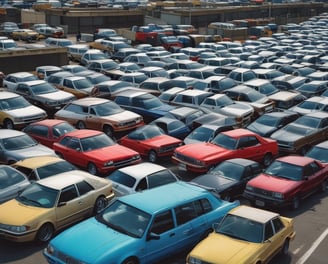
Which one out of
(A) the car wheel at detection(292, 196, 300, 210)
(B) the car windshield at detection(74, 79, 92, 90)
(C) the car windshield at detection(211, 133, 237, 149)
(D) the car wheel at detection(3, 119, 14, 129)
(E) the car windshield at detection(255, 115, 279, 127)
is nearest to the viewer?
(A) the car wheel at detection(292, 196, 300, 210)

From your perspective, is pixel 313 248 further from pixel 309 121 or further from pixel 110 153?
pixel 309 121

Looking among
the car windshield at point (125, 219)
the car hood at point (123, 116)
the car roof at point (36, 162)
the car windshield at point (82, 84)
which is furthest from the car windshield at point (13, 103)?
the car windshield at point (125, 219)

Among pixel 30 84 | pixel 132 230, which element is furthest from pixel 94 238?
pixel 30 84

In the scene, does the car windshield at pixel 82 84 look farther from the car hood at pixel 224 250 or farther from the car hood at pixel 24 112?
the car hood at pixel 224 250

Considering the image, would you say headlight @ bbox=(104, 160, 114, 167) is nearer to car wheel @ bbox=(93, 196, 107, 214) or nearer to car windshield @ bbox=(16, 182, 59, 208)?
car wheel @ bbox=(93, 196, 107, 214)

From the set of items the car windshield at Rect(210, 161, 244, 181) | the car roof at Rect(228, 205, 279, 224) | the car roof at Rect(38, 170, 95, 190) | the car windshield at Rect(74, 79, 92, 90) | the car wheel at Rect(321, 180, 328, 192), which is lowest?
the car wheel at Rect(321, 180, 328, 192)

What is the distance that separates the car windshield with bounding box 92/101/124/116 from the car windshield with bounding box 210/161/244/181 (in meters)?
7.38

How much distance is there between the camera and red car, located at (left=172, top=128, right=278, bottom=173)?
57.8 feet

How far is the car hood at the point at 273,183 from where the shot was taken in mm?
14984

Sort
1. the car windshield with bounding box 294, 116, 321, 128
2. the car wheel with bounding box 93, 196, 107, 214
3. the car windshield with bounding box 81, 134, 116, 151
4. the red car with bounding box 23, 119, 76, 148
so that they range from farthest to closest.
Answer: the car windshield with bounding box 294, 116, 321, 128 < the red car with bounding box 23, 119, 76, 148 < the car windshield with bounding box 81, 134, 116, 151 < the car wheel with bounding box 93, 196, 107, 214

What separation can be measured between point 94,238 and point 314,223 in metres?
6.57

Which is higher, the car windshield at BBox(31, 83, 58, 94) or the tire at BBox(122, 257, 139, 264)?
the car windshield at BBox(31, 83, 58, 94)

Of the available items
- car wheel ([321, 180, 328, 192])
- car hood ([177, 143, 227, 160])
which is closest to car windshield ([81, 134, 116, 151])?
car hood ([177, 143, 227, 160])

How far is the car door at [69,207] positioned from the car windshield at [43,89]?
13675 mm
